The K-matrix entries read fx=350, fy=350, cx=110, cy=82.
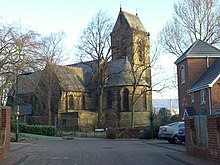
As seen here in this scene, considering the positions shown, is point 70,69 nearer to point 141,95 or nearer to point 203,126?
point 141,95

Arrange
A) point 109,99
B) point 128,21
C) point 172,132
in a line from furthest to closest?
point 128,21
point 109,99
point 172,132

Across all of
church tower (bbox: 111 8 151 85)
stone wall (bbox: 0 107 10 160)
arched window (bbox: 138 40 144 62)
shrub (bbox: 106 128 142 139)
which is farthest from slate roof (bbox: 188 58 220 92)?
stone wall (bbox: 0 107 10 160)

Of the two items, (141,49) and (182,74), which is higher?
(141,49)

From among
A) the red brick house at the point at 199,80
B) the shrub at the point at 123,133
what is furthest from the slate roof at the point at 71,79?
the red brick house at the point at 199,80

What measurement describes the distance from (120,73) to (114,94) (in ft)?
12.8

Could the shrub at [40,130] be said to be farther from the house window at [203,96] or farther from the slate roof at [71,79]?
the house window at [203,96]

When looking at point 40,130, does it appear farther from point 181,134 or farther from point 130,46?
point 130,46

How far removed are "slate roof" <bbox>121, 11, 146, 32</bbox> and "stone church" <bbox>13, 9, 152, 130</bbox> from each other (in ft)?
15.4

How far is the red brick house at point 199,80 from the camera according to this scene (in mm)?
33750

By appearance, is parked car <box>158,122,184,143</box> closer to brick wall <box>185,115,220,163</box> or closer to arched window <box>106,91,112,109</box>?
brick wall <box>185,115,220,163</box>

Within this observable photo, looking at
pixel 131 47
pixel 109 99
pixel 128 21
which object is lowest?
pixel 109 99

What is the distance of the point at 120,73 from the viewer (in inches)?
2464

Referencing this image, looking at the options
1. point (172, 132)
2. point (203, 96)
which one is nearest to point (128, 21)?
point (203, 96)

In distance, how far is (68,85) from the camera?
6369 centimetres
